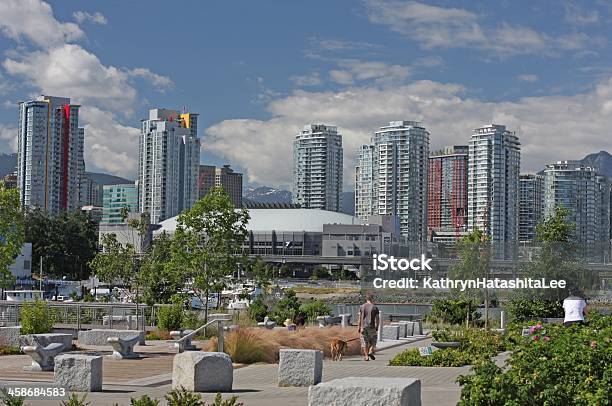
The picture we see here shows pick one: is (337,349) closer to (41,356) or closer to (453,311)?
(41,356)

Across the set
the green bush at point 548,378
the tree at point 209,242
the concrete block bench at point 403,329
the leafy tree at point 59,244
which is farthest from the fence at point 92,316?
the leafy tree at point 59,244

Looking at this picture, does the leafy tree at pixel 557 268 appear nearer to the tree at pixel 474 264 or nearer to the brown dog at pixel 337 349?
the tree at pixel 474 264

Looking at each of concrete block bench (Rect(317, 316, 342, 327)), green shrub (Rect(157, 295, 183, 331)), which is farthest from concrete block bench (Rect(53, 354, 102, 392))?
concrete block bench (Rect(317, 316, 342, 327))

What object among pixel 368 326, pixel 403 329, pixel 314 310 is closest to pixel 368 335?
pixel 368 326

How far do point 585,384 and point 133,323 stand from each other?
2519 centimetres

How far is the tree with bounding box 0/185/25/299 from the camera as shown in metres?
28.9

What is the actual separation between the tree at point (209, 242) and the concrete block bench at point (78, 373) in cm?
1697

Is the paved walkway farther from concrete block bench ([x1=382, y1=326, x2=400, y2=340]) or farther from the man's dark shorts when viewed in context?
concrete block bench ([x1=382, y1=326, x2=400, y2=340])

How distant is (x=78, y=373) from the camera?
613 inches

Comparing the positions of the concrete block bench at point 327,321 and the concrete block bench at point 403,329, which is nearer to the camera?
the concrete block bench at point 403,329

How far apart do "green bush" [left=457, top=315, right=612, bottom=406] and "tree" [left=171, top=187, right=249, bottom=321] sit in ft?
72.1

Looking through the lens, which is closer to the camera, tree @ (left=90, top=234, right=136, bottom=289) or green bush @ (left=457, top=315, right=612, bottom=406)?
green bush @ (left=457, top=315, right=612, bottom=406)

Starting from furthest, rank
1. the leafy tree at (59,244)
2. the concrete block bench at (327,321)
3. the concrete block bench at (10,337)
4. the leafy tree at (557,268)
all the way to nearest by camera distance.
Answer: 1. the leafy tree at (59,244)
2. the leafy tree at (557,268)
3. the concrete block bench at (327,321)
4. the concrete block bench at (10,337)

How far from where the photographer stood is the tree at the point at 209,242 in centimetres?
3316
